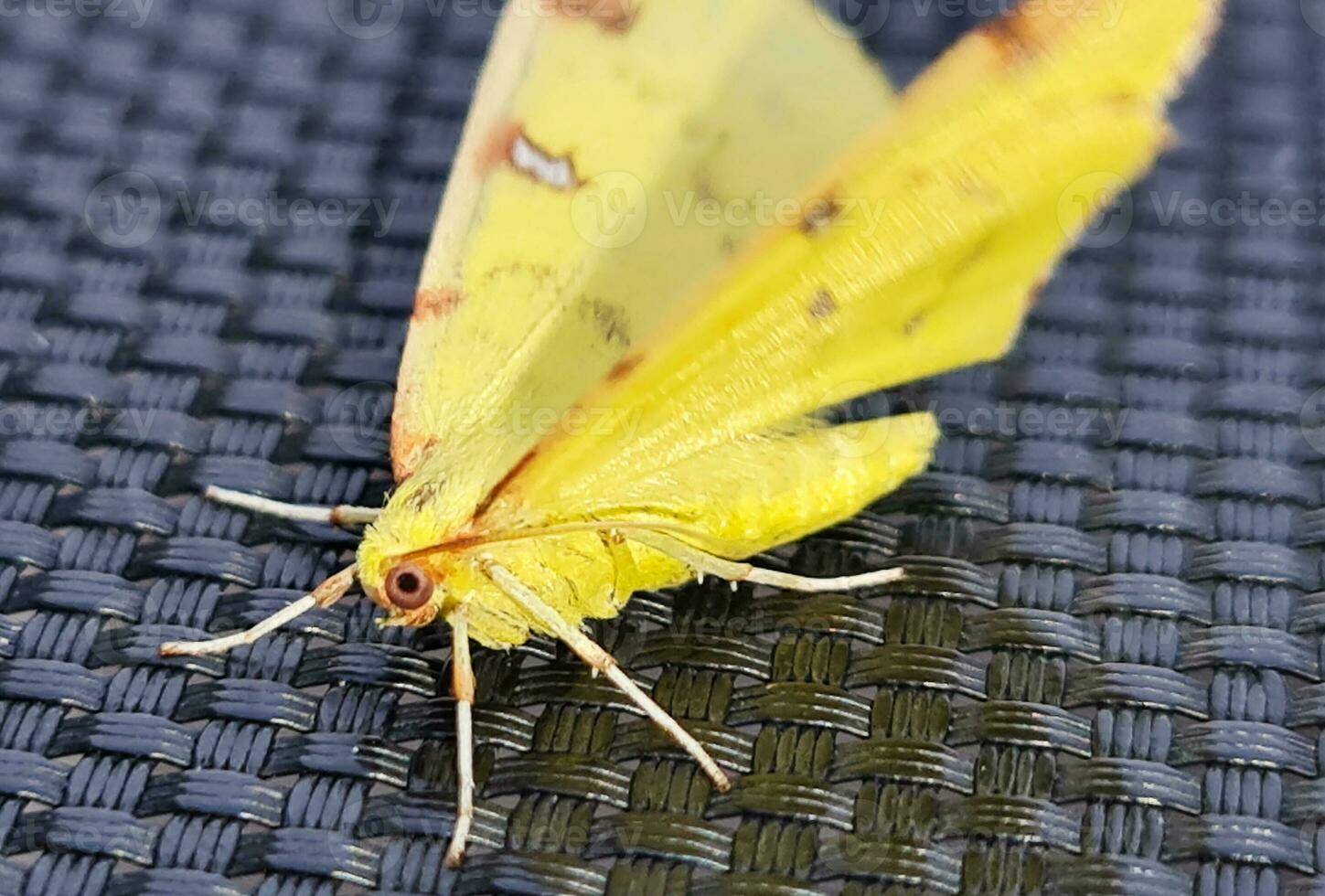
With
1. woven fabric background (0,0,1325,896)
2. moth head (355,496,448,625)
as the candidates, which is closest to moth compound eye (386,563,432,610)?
moth head (355,496,448,625)

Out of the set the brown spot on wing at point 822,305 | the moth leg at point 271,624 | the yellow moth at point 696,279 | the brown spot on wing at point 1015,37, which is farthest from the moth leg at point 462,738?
the brown spot on wing at point 1015,37

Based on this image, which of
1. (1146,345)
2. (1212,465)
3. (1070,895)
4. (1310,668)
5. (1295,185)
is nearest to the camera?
(1070,895)

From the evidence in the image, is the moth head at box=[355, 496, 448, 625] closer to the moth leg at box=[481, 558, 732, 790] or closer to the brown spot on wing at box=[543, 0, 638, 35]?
the moth leg at box=[481, 558, 732, 790]

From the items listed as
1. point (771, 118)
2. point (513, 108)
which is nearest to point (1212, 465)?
point (771, 118)

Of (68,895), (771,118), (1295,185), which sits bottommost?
(68,895)

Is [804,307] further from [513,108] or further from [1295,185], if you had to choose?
[1295,185]

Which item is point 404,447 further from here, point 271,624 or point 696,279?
point 696,279

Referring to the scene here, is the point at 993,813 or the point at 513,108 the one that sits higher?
the point at 513,108

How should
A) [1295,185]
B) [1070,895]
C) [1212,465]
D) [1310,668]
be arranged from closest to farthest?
[1070,895]
[1310,668]
[1212,465]
[1295,185]

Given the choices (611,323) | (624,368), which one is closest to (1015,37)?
(624,368)
